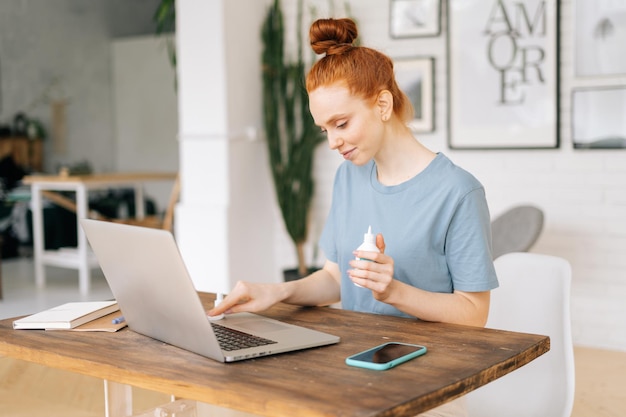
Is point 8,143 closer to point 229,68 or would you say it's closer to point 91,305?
point 229,68

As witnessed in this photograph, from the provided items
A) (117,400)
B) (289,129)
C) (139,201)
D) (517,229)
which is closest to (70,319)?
(117,400)

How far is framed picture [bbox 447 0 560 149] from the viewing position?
181 inches

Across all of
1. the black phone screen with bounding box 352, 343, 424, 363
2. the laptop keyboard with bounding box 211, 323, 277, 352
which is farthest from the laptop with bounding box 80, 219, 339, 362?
the black phone screen with bounding box 352, 343, 424, 363

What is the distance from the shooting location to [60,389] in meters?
4.08

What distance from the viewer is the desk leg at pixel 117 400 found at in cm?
206

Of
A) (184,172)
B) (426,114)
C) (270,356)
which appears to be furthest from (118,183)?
(270,356)

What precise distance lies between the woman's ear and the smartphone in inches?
25.3

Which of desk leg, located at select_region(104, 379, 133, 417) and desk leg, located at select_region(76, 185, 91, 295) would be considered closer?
desk leg, located at select_region(104, 379, 133, 417)

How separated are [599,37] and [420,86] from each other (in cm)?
106

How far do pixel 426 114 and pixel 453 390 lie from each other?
377 cm

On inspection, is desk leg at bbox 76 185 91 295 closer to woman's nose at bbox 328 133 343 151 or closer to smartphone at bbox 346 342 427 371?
woman's nose at bbox 328 133 343 151

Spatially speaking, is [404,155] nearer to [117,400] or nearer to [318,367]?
[318,367]

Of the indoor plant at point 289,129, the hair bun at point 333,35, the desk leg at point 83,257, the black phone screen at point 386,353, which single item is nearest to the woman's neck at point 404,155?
the hair bun at point 333,35

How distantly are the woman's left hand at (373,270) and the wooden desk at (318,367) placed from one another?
116 millimetres
